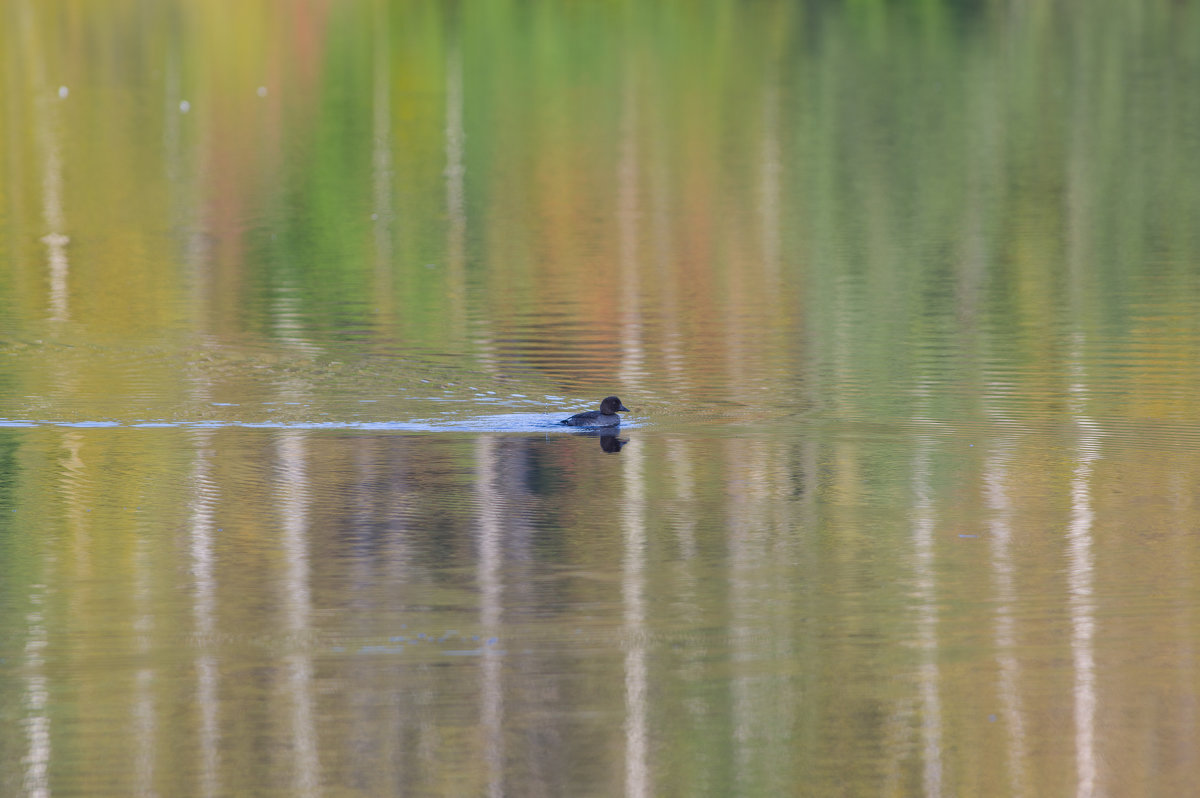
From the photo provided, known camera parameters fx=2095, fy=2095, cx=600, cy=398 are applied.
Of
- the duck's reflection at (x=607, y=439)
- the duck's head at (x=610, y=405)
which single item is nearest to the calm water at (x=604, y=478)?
the duck's reflection at (x=607, y=439)

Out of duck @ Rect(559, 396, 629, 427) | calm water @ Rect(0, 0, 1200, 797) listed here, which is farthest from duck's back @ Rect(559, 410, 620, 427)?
calm water @ Rect(0, 0, 1200, 797)

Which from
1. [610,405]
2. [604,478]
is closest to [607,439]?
[610,405]

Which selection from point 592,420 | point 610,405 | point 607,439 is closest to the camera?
point 607,439

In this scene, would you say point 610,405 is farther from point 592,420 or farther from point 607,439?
point 607,439

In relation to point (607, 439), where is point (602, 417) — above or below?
above

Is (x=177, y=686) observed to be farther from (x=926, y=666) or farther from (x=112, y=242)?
(x=112, y=242)

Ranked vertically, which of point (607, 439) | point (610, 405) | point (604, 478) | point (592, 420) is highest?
point (610, 405)

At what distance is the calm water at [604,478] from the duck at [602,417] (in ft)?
0.50

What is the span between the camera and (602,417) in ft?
50.4

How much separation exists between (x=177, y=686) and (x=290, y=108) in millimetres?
39627

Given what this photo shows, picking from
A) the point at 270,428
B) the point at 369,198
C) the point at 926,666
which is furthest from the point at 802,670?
the point at 369,198

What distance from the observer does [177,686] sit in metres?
9.62

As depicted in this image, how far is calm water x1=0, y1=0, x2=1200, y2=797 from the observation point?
29.9 ft

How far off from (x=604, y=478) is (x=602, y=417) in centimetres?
141
